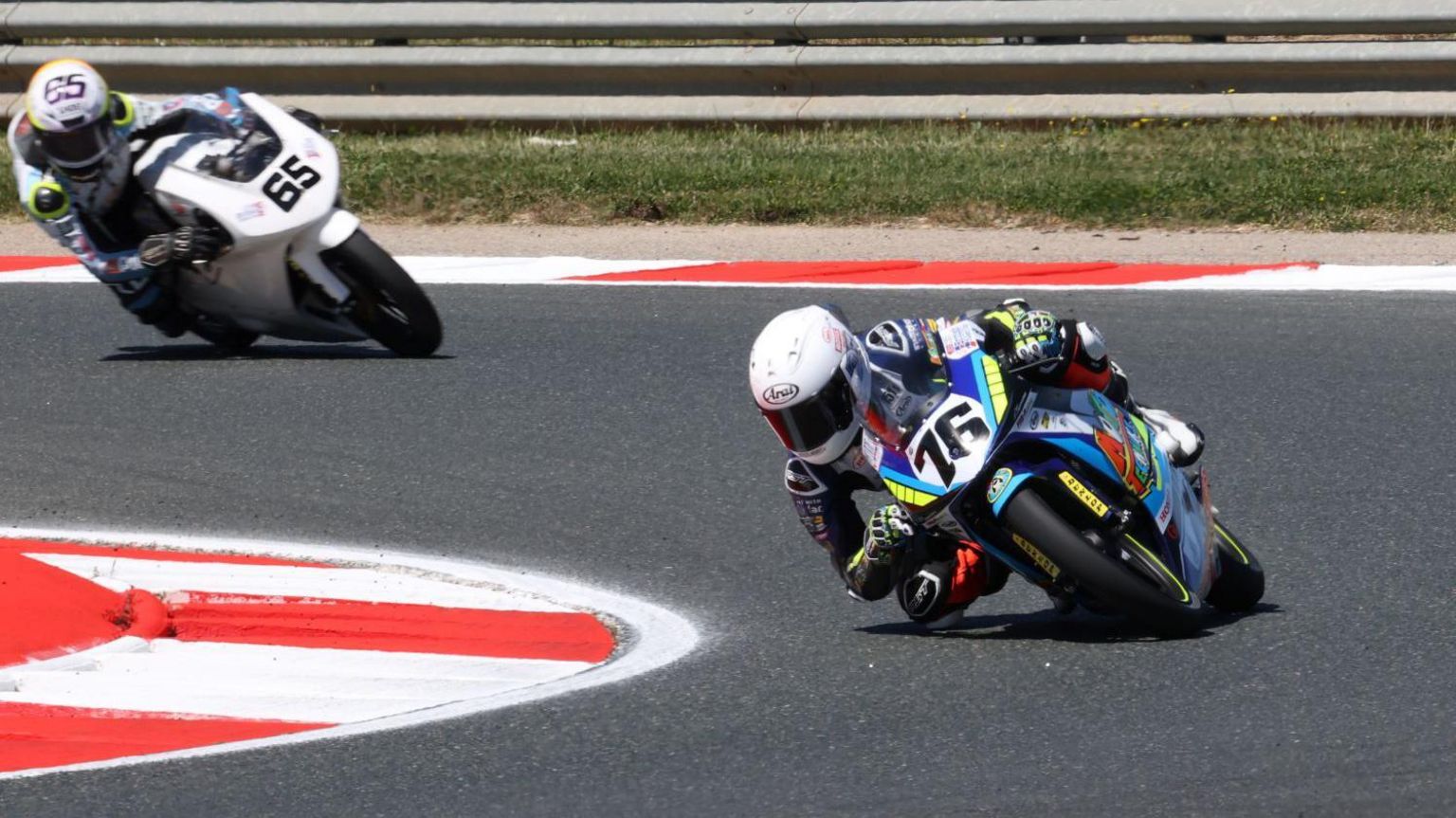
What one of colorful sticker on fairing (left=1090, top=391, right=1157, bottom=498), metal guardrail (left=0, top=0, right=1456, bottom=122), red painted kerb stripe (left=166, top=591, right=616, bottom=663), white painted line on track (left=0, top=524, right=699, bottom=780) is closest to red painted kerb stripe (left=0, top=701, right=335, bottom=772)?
white painted line on track (left=0, top=524, right=699, bottom=780)

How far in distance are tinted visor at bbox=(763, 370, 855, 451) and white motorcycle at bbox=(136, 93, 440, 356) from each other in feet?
14.0

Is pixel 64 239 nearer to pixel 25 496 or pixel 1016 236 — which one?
pixel 25 496

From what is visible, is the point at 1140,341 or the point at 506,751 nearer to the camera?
the point at 506,751

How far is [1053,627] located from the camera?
19.1 feet

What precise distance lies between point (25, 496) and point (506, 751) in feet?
10.8

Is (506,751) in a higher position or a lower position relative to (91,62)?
higher

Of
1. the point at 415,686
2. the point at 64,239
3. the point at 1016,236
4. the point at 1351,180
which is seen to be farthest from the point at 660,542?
the point at 1351,180

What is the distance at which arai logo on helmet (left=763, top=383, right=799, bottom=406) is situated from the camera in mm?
5141

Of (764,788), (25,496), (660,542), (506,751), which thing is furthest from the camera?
(25,496)

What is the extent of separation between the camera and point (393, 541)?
701cm

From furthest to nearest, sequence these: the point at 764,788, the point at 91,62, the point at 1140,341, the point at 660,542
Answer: the point at 91,62, the point at 1140,341, the point at 660,542, the point at 764,788

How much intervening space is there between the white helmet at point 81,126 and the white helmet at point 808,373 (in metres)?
4.62

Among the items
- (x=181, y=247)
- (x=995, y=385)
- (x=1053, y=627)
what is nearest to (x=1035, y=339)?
(x=995, y=385)

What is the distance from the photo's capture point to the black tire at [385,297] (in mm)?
9289
